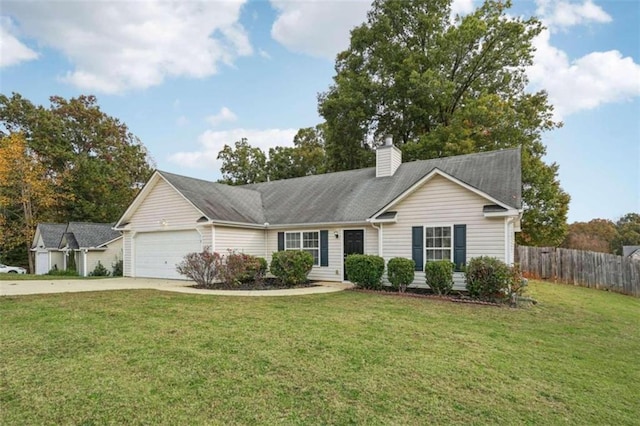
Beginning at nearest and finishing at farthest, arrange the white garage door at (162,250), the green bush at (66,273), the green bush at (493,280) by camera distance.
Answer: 1. the green bush at (493,280)
2. the white garage door at (162,250)
3. the green bush at (66,273)

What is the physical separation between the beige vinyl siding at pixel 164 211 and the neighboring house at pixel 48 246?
13249 mm

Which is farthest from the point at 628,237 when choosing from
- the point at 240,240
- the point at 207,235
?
the point at 207,235

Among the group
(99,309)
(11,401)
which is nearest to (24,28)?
(99,309)

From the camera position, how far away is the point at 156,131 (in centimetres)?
2089

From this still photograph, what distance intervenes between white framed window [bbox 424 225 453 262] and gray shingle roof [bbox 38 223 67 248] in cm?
2538

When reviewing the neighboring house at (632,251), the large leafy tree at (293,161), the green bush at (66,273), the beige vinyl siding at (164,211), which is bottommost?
the neighboring house at (632,251)

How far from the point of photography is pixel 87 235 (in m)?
23.4

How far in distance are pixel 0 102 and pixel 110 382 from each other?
34.9 meters

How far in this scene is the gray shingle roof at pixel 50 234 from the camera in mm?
24858

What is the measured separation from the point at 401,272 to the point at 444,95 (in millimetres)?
15151

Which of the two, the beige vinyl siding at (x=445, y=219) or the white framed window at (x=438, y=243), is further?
the white framed window at (x=438, y=243)

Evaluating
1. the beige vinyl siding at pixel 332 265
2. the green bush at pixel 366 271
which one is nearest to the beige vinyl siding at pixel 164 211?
the beige vinyl siding at pixel 332 265

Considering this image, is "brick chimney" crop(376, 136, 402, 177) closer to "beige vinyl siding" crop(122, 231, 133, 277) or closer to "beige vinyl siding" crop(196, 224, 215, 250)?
"beige vinyl siding" crop(196, 224, 215, 250)

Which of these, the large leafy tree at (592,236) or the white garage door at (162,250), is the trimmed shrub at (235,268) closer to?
the white garage door at (162,250)
